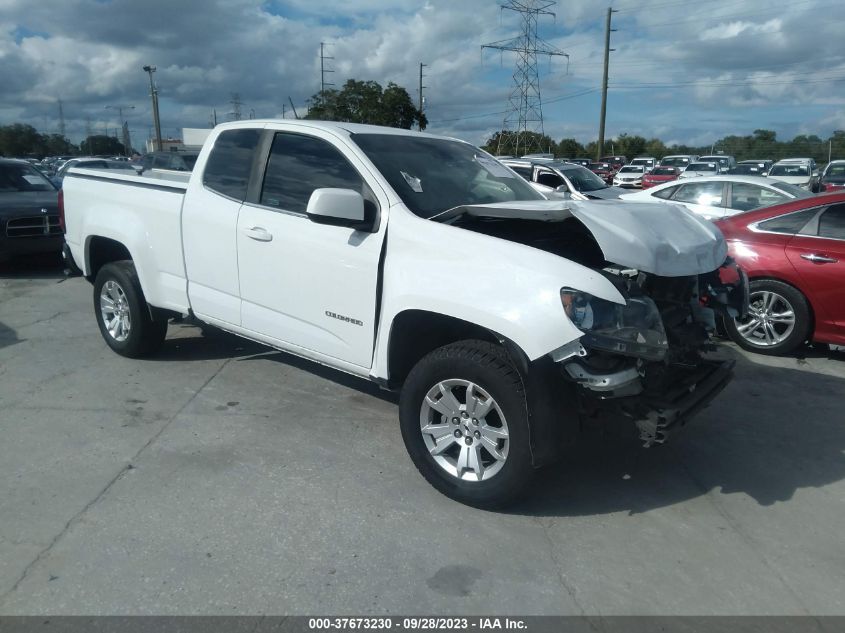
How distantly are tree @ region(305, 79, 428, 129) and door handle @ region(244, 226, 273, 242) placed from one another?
21008 mm

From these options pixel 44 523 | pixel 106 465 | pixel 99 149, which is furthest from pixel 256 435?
pixel 99 149

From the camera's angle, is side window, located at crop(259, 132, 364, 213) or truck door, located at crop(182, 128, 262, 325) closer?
side window, located at crop(259, 132, 364, 213)

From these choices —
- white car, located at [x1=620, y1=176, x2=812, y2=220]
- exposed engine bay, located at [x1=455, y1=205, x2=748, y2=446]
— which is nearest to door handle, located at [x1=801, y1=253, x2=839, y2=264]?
exposed engine bay, located at [x1=455, y1=205, x2=748, y2=446]

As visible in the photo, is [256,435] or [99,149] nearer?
[256,435]

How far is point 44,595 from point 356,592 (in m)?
1.34

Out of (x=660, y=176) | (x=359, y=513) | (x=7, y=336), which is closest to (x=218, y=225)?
(x=359, y=513)

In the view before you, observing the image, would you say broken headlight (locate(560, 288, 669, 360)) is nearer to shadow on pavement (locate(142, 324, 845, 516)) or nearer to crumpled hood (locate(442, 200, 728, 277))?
crumpled hood (locate(442, 200, 728, 277))

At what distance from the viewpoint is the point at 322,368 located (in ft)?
20.3

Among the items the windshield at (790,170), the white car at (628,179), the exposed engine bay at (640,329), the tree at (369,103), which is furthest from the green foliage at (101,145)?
the exposed engine bay at (640,329)

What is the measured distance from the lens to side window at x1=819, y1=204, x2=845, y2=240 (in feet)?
21.3

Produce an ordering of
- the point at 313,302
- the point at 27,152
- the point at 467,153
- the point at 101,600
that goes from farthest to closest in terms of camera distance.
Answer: the point at 27,152 < the point at 467,153 < the point at 313,302 < the point at 101,600

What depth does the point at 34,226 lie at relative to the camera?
34.3ft

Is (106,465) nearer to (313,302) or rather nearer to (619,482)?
(313,302)

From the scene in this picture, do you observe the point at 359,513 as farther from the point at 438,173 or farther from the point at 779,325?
the point at 779,325
